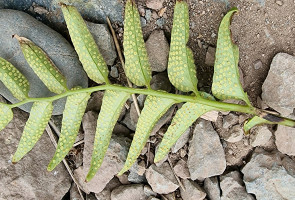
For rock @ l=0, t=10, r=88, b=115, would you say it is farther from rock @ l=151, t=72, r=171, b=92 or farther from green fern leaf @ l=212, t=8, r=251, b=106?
green fern leaf @ l=212, t=8, r=251, b=106

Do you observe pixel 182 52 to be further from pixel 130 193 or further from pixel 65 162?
pixel 65 162

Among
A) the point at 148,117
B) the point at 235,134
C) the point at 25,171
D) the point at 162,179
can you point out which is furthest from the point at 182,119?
the point at 25,171

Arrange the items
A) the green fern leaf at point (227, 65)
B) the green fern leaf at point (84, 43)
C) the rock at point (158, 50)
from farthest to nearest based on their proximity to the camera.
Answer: the rock at point (158, 50), the green fern leaf at point (84, 43), the green fern leaf at point (227, 65)

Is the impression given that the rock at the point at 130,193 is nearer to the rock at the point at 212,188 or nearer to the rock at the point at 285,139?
the rock at the point at 212,188

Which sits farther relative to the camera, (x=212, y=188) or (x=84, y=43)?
(x=212, y=188)

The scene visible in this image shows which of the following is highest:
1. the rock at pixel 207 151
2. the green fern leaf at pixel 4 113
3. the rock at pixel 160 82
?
the rock at pixel 160 82

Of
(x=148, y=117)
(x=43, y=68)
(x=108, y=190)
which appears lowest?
(x=108, y=190)

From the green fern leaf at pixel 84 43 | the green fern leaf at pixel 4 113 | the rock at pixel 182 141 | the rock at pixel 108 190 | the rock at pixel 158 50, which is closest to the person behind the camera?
the green fern leaf at pixel 84 43

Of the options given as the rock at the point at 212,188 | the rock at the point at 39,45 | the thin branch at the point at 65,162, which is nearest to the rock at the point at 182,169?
the rock at the point at 212,188
